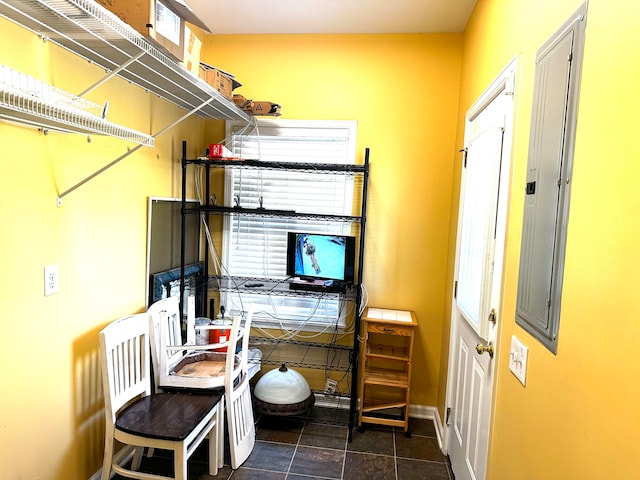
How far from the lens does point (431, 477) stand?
2283mm

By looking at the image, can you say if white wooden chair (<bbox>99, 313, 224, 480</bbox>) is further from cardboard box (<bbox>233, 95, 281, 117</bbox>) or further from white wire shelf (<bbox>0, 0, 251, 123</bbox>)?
cardboard box (<bbox>233, 95, 281, 117</bbox>)

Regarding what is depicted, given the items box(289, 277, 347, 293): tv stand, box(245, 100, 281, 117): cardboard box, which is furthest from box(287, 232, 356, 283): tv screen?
box(245, 100, 281, 117): cardboard box

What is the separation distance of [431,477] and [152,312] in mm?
1910

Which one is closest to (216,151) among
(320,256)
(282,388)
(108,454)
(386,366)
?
(320,256)

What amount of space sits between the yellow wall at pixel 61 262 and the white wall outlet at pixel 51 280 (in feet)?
0.09

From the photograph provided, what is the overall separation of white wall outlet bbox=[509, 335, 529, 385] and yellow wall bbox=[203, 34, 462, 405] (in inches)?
59.3

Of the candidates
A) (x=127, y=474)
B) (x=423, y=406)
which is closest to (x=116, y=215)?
(x=127, y=474)

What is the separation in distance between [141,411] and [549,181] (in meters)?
2.05

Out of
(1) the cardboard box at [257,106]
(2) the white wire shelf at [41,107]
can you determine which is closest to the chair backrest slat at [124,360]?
(2) the white wire shelf at [41,107]

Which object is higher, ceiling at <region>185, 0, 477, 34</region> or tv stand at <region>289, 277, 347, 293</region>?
ceiling at <region>185, 0, 477, 34</region>

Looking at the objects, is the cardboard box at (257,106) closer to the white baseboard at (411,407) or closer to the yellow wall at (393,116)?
the yellow wall at (393,116)

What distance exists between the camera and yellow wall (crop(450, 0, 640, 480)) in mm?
763

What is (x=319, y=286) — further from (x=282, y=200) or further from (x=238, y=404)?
(x=238, y=404)

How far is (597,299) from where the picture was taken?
0.87 m
